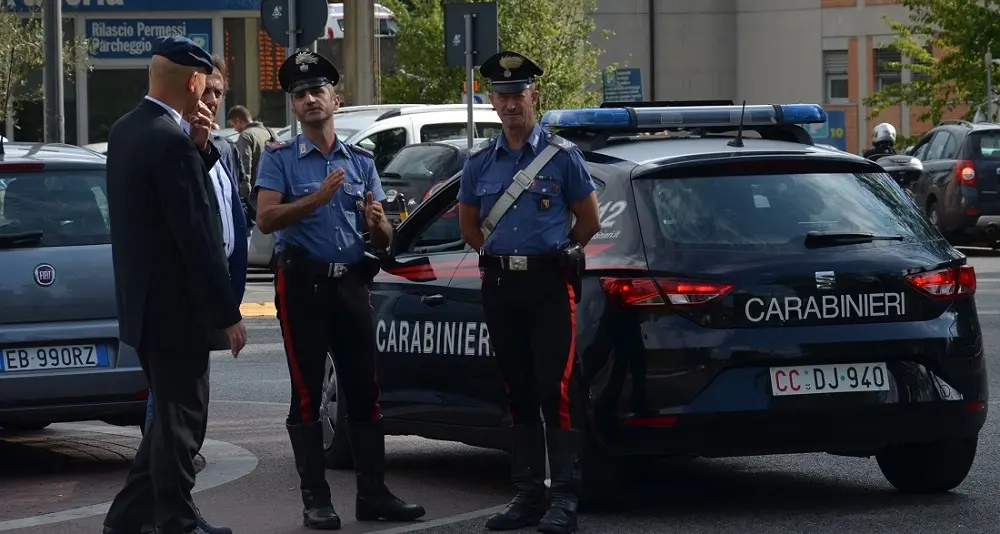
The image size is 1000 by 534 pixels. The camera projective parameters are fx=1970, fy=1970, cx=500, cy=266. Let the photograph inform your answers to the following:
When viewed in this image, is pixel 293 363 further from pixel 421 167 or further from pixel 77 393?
pixel 421 167

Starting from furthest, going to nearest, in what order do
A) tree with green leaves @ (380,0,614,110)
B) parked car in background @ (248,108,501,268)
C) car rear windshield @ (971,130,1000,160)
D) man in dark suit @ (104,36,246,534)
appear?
tree with green leaves @ (380,0,614,110) → car rear windshield @ (971,130,1000,160) → parked car in background @ (248,108,501,268) → man in dark suit @ (104,36,246,534)

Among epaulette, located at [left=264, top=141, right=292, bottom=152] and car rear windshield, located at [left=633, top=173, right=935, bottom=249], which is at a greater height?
epaulette, located at [left=264, top=141, right=292, bottom=152]

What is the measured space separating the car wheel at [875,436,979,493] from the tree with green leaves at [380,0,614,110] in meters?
27.1

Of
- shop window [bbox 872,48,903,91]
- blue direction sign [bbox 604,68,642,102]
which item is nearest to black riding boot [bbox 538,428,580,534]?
blue direction sign [bbox 604,68,642,102]

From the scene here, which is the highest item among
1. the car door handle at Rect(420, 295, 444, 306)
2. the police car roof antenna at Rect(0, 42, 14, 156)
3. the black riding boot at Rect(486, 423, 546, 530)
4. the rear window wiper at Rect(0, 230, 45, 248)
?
the police car roof antenna at Rect(0, 42, 14, 156)

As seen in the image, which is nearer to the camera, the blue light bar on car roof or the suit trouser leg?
the suit trouser leg

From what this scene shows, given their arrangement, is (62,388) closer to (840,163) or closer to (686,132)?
(686,132)

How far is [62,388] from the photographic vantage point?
869 cm

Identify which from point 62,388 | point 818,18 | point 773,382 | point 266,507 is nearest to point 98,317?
point 62,388

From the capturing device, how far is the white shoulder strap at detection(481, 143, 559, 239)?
7.33m

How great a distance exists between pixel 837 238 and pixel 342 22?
32965 millimetres

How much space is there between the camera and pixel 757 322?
7.19 meters

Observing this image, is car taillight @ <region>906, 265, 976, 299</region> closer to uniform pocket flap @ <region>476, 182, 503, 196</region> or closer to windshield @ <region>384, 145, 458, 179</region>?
uniform pocket flap @ <region>476, 182, 503, 196</region>

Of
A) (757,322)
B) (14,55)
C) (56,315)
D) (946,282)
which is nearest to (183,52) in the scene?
(757,322)
